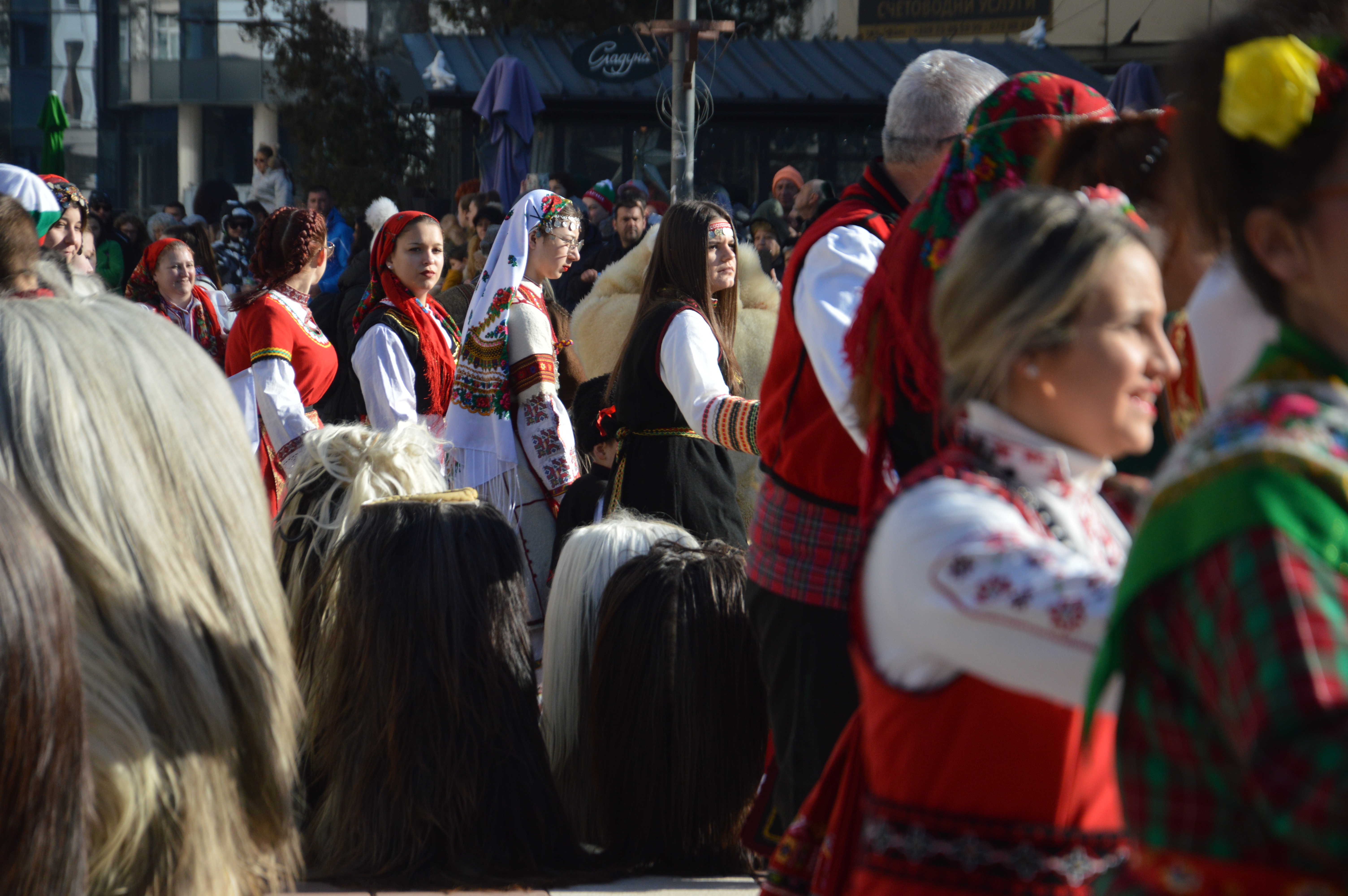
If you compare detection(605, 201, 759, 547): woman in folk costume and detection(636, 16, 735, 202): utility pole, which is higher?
detection(636, 16, 735, 202): utility pole

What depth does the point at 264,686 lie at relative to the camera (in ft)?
6.64

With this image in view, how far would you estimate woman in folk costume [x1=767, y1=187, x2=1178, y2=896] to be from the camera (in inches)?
55.8

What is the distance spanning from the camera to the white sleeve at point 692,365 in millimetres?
3994

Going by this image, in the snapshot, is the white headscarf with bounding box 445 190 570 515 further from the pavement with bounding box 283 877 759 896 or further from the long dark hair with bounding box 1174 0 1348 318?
the long dark hair with bounding box 1174 0 1348 318

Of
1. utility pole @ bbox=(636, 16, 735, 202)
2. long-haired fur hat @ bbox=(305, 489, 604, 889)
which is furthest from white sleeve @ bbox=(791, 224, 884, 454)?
utility pole @ bbox=(636, 16, 735, 202)

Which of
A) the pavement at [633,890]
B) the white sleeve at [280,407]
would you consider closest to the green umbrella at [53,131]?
the white sleeve at [280,407]

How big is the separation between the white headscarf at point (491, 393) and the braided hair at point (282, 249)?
66 cm

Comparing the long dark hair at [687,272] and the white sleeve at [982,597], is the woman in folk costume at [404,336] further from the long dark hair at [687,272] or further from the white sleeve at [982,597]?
the white sleeve at [982,597]

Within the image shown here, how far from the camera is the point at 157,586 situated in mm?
1885

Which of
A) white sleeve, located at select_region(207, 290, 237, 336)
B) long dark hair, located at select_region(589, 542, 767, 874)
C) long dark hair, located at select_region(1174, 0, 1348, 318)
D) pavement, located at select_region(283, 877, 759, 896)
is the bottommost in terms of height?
pavement, located at select_region(283, 877, 759, 896)

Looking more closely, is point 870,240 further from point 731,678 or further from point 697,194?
point 697,194

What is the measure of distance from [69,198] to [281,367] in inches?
47.0

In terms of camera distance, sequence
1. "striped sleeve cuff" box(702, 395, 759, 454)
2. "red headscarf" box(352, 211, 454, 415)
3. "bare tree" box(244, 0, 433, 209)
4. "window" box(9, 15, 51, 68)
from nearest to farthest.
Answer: "striped sleeve cuff" box(702, 395, 759, 454) < "red headscarf" box(352, 211, 454, 415) < "bare tree" box(244, 0, 433, 209) < "window" box(9, 15, 51, 68)

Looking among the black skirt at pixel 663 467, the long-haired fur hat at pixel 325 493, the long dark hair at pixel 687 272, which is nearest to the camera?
the long-haired fur hat at pixel 325 493
